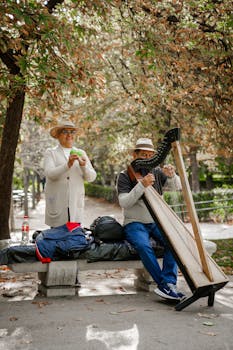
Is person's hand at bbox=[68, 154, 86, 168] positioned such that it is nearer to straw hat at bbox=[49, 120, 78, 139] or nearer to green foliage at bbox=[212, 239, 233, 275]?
straw hat at bbox=[49, 120, 78, 139]

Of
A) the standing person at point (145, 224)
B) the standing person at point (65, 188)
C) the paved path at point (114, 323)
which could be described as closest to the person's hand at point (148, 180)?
the standing person at point (145, 224)

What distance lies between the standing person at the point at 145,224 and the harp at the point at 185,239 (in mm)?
187

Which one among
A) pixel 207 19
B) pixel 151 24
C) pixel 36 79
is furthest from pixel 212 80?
pixel 36 79

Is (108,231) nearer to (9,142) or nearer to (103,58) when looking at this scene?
(9,142)

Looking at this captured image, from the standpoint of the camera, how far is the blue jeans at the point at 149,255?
5.45 metres

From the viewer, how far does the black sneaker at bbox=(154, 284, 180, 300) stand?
528 centimetres

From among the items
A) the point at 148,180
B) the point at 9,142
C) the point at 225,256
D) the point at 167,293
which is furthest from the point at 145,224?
the point at 225,256

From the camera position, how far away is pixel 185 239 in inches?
211

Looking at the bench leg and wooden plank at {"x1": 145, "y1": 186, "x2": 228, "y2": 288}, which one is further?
the bench leg

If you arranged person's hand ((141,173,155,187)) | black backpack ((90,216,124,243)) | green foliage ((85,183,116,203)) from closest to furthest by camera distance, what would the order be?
person's hand ((141,173,155,187)) < black backpack ((90,216,124,243)) < green foliage ((85,183,116,203))

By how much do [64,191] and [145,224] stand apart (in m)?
1.07

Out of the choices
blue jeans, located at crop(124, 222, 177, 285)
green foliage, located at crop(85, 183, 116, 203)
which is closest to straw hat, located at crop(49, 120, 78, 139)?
blue jeans, located at crop(124, 222, 177, 285)

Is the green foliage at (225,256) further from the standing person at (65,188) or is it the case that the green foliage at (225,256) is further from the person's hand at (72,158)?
the person's hand at (72,158)

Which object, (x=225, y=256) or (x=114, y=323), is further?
→ (x=225, y=256)
